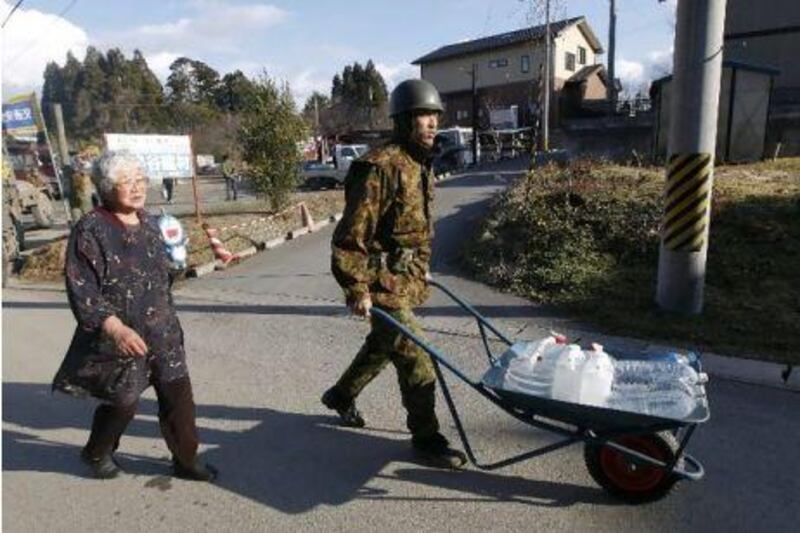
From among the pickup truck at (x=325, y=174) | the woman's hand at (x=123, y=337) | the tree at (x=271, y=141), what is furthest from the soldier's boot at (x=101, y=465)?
the pickup truck at (x=325, y=174)

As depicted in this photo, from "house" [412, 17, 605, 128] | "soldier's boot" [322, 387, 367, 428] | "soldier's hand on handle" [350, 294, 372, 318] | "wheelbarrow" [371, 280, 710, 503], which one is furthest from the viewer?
"house" [412, 17, 605, 128]

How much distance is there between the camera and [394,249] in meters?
3.52

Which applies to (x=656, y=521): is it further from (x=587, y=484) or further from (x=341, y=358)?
(x=341, y=358)

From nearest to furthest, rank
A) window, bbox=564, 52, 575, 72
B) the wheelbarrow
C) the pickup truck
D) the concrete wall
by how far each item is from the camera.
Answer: the wheelbarrow → the concrete wall → the pickup truck → window, bbox=564, 52, 575, 72

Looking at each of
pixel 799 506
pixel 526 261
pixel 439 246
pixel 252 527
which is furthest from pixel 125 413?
pixel 439 246

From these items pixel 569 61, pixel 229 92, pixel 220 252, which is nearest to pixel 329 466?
pixel 220 252

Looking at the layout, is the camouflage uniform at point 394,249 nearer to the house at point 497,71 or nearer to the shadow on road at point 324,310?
the shadow on road at point 324,310

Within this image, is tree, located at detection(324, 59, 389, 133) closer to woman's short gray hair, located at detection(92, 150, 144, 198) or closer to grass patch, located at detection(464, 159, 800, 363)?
grass patch, located at detection(464, 159, 800, 363)

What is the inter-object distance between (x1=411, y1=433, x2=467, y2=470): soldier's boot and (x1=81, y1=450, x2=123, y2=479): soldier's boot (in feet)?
5.67

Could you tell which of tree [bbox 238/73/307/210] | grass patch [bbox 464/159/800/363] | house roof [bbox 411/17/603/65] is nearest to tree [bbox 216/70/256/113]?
house roof [bbox 411/17/603/65]

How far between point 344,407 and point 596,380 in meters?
1.79

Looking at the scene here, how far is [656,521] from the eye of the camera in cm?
303

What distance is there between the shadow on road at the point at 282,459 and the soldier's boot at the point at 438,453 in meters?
0.05

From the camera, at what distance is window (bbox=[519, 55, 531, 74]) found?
4382 centimetres
